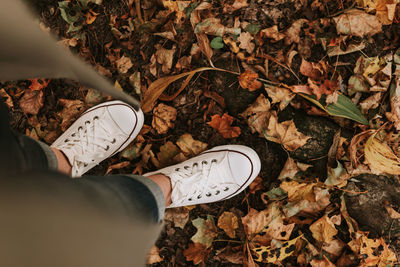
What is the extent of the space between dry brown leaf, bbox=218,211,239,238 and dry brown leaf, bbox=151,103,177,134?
0.52 metres

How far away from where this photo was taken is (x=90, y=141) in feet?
4.46

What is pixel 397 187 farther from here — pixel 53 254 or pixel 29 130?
pixel 29 130

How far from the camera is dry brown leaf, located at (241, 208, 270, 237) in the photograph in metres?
1.26

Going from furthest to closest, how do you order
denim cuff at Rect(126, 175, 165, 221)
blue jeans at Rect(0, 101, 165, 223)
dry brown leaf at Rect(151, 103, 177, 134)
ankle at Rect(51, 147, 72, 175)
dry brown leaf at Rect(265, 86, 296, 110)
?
dry brown leaf at Rect(151, 103, 177, 134), dry brown leaf at Rect(265, 86, 296, 110), ankle at Rect(51, 147, 72, 175), denim cuff at Rect(126, 175, 165, 221), blue jeans at Rect(0, 101, 165, 223)

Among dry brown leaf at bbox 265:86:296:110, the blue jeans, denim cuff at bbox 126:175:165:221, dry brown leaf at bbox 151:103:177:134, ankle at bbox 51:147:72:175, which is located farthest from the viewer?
dry brown leaf at bbox 151:103:177:134

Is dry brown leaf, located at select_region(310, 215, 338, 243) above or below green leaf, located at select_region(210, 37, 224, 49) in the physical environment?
below

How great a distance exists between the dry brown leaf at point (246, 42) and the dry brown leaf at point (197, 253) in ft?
3.23

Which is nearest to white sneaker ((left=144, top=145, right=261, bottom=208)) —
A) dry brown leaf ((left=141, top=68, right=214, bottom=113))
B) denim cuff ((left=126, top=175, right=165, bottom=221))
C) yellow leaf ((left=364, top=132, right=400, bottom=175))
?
denim cuff ((left=126, top=175, right=165, bottom=221))

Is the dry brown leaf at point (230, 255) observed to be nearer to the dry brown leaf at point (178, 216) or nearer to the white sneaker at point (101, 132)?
the dry brown leaf at point (178, 216)

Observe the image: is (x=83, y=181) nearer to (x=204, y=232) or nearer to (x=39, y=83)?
(x=204, y=232)

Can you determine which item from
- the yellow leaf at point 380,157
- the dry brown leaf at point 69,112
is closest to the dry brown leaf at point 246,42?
the yellow leaf at point 380,157

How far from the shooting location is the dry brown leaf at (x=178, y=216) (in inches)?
53.3

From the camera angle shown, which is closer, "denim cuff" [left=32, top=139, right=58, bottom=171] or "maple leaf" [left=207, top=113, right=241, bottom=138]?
"denim cuff" [left=32, top=139, right=58, bottom=171]

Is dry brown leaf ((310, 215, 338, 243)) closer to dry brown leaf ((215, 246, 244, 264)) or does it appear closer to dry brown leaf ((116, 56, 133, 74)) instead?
dry brown leaf ((215, 246, 244, 264))
